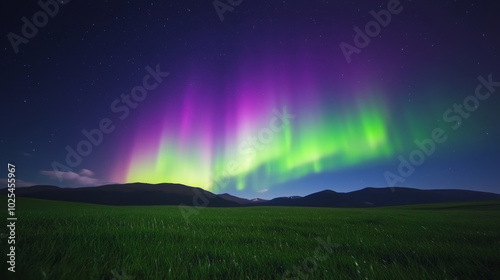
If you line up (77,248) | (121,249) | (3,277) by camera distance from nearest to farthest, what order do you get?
1. (3,277)
2. (77,248)
3. (121,249)

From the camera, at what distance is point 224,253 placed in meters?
3.88

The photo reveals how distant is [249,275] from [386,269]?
200 centimetres

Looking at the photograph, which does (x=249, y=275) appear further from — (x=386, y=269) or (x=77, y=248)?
(x=77, y=248)

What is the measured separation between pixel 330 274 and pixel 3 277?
3.29 meters

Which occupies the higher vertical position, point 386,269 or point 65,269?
point 65,269

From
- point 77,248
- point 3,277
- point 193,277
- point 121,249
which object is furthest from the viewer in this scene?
point 121,249

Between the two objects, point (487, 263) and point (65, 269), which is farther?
point (487, 263)

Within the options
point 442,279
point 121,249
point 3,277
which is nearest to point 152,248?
point 121,249

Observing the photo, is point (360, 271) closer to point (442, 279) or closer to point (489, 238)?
point (442, 279)

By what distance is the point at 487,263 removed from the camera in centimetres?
375

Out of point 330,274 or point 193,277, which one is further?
point 330,274

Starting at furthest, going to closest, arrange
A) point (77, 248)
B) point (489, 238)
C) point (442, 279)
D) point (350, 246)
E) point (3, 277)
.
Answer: point (489, 238)
point (350, 246)
point (77, 248)
point (442, 279)
point (3, 277)

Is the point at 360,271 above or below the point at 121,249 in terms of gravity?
below

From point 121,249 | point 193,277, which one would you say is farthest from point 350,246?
point 121,249
